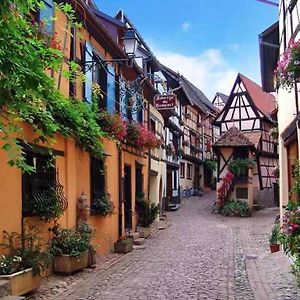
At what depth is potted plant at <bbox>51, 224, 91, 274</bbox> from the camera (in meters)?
8.91

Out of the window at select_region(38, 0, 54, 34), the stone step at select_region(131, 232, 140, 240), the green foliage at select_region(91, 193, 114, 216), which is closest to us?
the window at select_region(38, 0, 54, 34)

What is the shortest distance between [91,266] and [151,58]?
11433 mm

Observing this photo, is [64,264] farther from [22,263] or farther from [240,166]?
[240,166]

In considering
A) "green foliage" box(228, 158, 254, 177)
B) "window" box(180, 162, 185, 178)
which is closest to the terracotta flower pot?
"green foliage" box(228, 158, 254, 177)

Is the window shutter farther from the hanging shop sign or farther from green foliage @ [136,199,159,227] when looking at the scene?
the hanging shop sign

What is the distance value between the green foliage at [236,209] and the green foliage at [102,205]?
14.0 metres

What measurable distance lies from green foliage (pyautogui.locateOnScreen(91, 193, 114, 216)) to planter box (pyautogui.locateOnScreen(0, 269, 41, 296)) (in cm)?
457

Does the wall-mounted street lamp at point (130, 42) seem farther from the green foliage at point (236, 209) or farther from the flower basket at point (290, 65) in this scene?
the green foliage at point (236, 209)

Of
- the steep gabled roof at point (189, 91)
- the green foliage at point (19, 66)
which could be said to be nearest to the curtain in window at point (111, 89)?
the green foliage at point (19, 66)

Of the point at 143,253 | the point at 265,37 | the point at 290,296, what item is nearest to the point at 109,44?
the point at 265,37

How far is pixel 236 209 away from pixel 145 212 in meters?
9.93

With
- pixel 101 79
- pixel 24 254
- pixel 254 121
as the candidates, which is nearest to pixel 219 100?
pixel 254 121

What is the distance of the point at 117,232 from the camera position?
13789mm

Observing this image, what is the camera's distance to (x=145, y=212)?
16703mm
